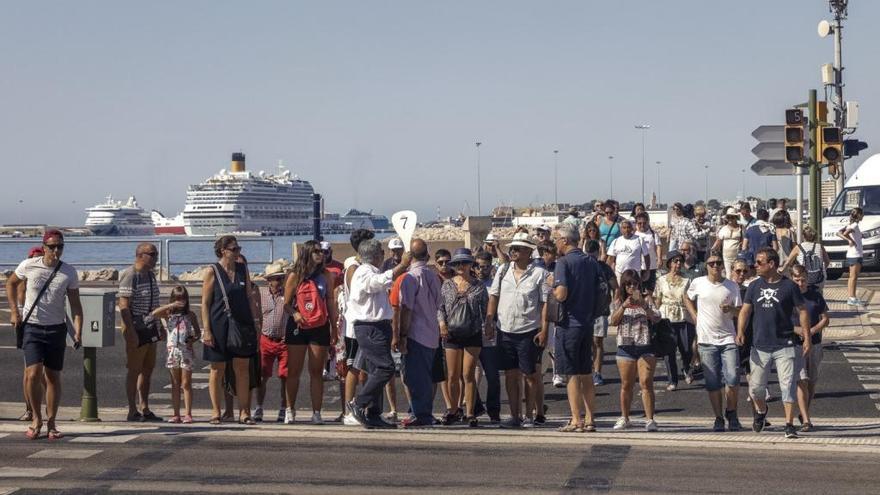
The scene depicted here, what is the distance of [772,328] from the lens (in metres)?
11.9

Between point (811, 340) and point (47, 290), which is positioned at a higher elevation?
point (47, 290)

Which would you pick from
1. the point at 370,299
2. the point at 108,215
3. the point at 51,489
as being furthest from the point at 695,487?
the point at 108,215

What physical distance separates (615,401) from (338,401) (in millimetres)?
3054

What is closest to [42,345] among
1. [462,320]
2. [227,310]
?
[227,310]

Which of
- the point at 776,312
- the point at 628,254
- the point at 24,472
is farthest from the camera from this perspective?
the point at 628,254

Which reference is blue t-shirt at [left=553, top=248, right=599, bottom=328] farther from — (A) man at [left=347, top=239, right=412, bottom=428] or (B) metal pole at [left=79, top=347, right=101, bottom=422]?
(B) metal pole at [left=79, top=347, right=101, bottom=422]

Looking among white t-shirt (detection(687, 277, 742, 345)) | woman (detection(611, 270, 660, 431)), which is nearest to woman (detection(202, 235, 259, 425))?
woman (detection(611, 270, 660, 431))

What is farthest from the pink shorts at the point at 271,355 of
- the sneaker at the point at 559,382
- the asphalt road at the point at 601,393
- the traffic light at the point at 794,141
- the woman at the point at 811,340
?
the traffic light at the point at 794,141

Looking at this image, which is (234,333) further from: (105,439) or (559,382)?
(559,382)

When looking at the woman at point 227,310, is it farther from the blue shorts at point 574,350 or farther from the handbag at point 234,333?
the blue shorts at point 574,350

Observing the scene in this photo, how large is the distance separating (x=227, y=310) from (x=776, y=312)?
16.4 feet

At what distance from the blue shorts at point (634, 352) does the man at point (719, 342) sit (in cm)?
55

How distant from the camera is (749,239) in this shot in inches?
832

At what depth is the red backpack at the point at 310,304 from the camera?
40.2 feet
